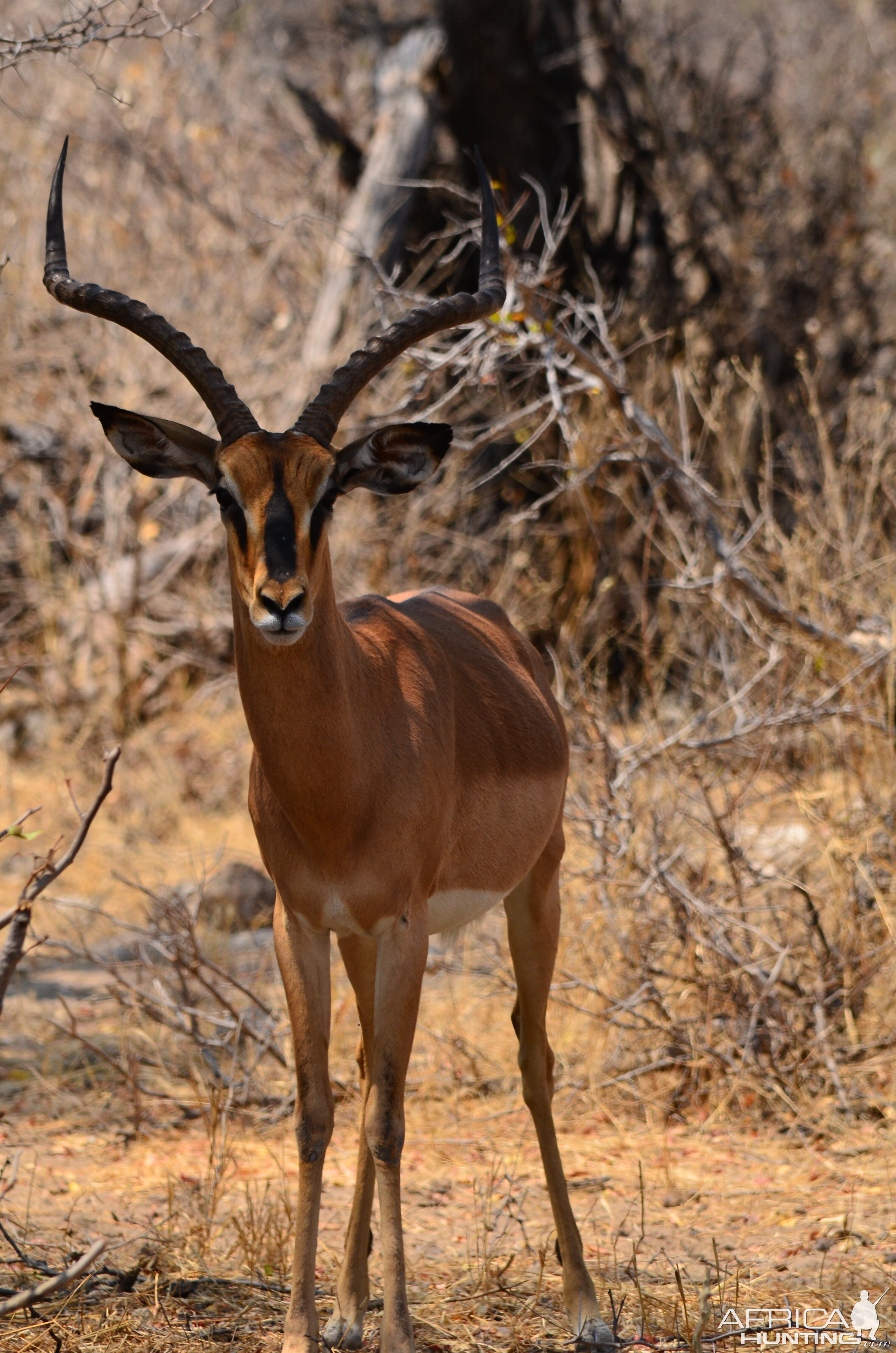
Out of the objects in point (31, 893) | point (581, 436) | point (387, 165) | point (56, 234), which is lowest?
point (31, 893)

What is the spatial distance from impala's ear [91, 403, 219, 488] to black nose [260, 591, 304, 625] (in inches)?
23.6

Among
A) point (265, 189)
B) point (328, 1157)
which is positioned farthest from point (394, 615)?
point (265, 189)

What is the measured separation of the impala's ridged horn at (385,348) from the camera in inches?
140

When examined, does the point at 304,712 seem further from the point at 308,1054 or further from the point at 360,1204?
the point at 360,1204

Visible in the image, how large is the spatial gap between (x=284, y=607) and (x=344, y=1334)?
2.12 m

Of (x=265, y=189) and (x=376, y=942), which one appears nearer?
(x=376, y=942)

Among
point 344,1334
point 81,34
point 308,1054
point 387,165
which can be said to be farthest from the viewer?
point 387,165

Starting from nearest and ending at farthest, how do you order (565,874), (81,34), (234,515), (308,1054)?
(234,515)
(308,1054)
(81,34)
(565,874)

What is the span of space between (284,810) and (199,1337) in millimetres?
1468

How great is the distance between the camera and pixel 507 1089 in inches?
239

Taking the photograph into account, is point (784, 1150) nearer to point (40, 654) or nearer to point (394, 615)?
point (394, 615)

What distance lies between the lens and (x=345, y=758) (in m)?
3.49

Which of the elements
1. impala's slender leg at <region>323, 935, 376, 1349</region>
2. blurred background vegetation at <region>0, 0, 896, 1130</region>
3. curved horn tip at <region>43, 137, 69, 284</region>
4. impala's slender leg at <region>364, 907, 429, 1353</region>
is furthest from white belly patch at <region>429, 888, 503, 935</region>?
curved horn tip at <region>43, 137, 69, 284</region>

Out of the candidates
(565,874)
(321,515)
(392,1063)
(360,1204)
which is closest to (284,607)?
(321,515)
